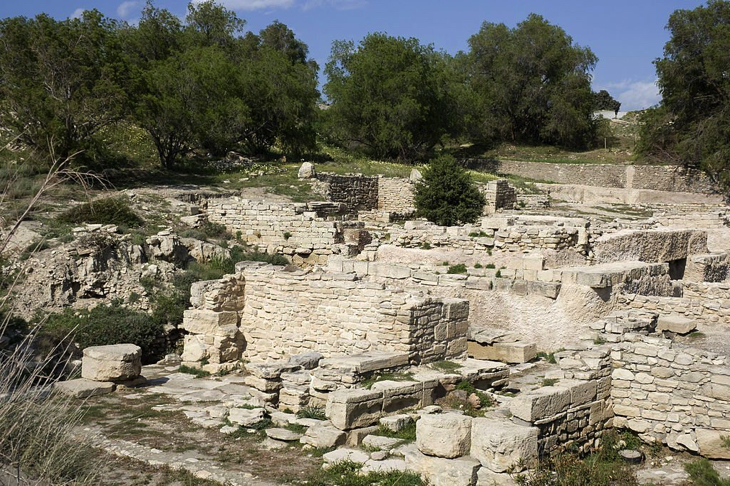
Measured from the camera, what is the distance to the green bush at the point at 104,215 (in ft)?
47.9

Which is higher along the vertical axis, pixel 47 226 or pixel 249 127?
pixel 249 127

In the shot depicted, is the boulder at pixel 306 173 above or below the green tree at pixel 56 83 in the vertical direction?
below

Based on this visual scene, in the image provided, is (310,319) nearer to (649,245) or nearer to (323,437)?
(323,437)

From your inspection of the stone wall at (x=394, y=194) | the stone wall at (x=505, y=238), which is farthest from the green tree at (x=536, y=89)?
the stone wall at (x=505, y=238)

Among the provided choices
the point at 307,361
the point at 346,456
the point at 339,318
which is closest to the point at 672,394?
the point at 346,456

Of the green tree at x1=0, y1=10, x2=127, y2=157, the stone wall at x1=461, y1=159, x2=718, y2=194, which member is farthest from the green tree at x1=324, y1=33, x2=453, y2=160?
the green tree at x1=0, y1=10, x2=127, y2=157

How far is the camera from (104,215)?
587 inches

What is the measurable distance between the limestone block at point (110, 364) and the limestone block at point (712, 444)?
22.8 ft

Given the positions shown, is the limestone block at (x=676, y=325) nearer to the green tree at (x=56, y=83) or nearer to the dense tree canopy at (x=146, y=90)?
the dense tree canopy at (x=146, y=90)

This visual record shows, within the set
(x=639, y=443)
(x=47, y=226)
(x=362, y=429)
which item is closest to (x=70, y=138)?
(x=47, y=226)

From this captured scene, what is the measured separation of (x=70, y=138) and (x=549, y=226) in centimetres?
1341

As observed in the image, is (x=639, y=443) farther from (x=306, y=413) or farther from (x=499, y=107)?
(x=499, y=107)

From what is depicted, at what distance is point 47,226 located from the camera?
45.5ft

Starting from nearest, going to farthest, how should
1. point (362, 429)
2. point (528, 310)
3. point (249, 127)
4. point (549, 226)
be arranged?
point (362, 429) → point (528, 310) → point (549, 226) → point (249, 127)
